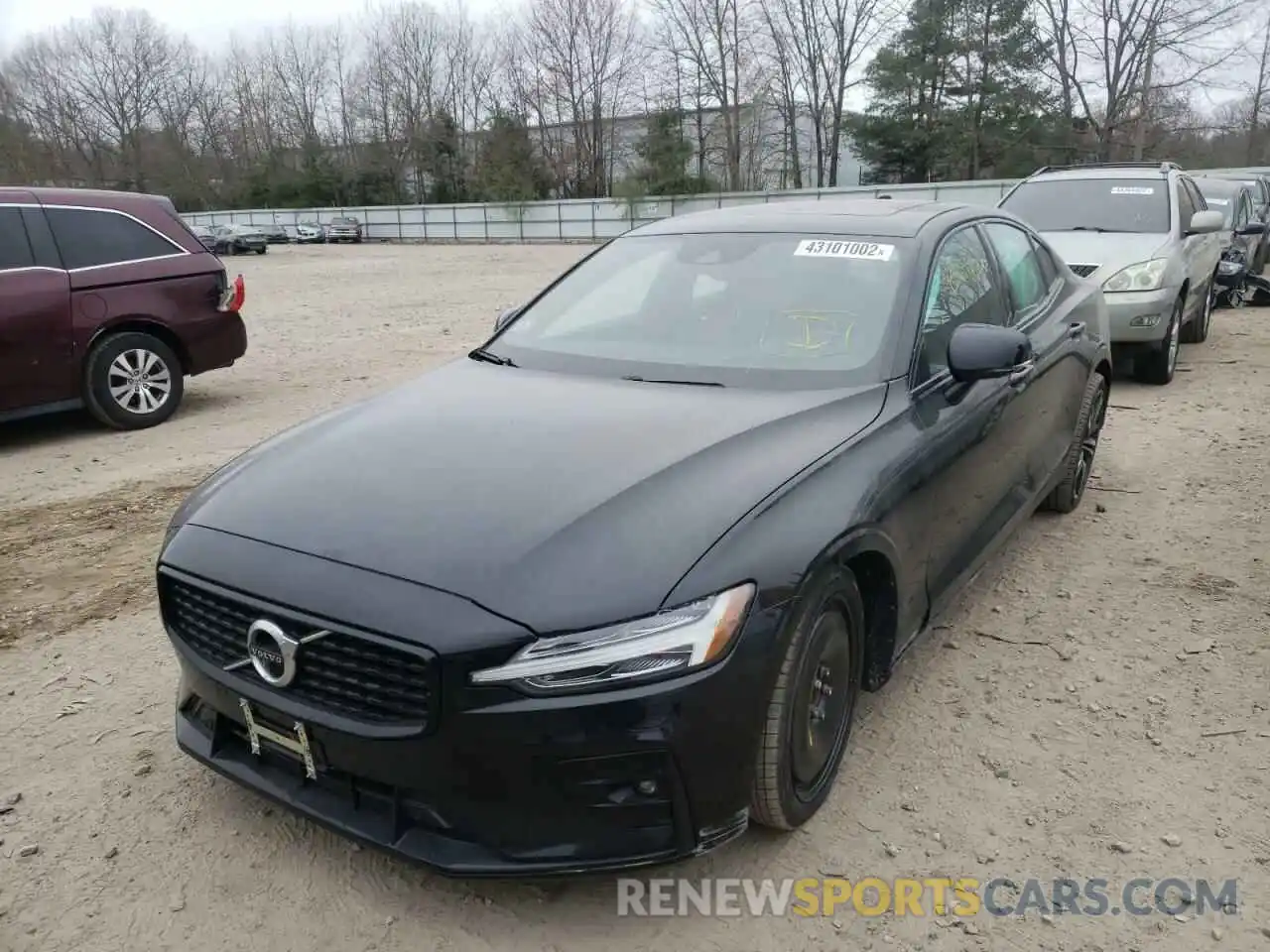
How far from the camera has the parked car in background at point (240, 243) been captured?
127 feet

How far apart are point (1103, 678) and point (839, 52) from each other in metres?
52.2

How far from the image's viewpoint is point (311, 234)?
1889 inches

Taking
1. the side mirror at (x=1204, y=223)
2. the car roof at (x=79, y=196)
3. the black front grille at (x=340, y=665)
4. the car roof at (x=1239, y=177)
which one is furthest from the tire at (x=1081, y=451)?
the car roof at (x=1239, y=177)

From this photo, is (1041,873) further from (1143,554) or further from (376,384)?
(376,384)

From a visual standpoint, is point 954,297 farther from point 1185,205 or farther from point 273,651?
point 1185,205

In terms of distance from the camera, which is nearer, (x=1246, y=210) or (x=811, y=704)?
(x=811, y=704)

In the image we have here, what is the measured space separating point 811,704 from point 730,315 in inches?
57.5

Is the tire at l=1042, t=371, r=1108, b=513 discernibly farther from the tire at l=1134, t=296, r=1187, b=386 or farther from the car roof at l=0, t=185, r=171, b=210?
the car roof at l=0, t=185, r=171, b=210

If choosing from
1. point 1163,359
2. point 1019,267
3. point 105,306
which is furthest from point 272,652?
point 1163,359

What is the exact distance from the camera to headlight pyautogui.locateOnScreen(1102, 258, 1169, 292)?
7.45 m

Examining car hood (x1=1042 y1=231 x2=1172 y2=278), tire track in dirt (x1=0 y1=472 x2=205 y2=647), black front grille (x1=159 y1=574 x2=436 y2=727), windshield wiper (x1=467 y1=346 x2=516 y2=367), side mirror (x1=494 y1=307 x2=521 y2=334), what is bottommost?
tire track in dirt (x1=0 y1=472 x2=205 y2=647)

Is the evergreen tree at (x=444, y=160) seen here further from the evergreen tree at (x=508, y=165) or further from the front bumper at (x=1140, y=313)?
the front bumper at (x=1140, y=313)

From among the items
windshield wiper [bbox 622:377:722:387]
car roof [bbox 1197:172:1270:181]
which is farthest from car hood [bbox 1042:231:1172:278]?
car roof [bbox 1197:172:1270:181]

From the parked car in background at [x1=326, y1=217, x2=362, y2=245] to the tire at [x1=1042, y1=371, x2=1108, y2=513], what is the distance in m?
46.9
